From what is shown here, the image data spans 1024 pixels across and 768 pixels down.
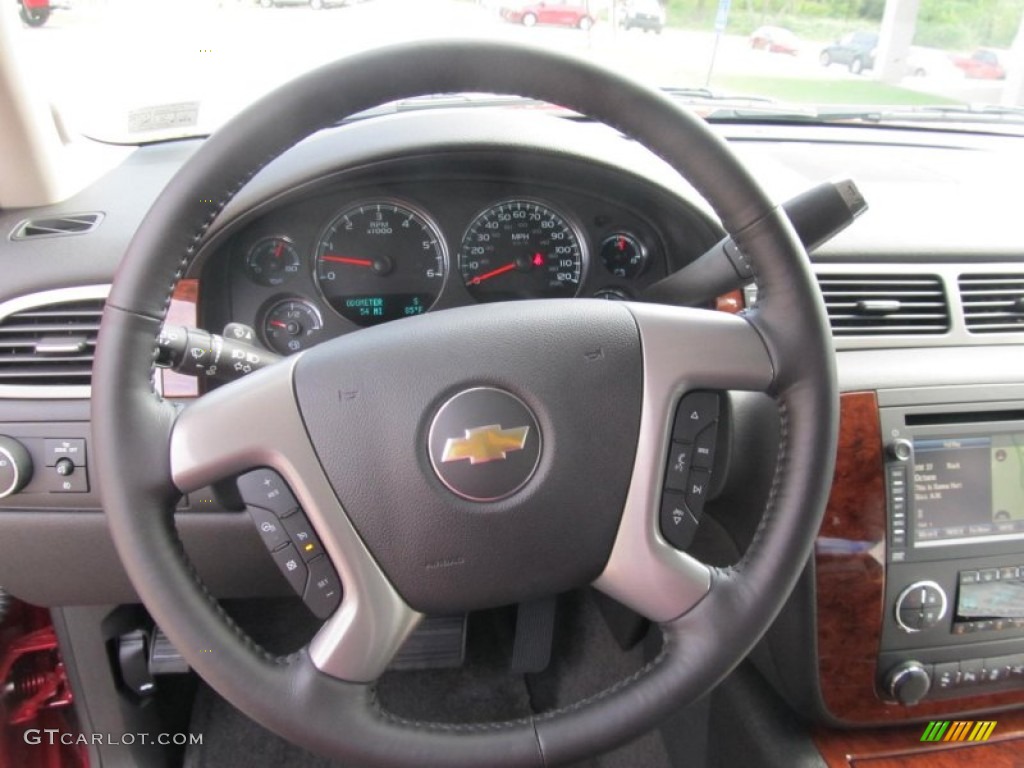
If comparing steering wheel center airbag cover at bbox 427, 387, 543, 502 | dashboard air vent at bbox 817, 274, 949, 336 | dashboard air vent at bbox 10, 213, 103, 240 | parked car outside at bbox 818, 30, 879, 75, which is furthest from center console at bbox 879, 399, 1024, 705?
dashboard air vent at bbox 10, 213, 103, 240

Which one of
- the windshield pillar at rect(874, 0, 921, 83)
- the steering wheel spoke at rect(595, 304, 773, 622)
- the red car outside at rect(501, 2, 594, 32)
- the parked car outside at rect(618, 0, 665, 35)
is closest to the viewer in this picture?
the steering wheel spoke at rect(595, 304, 773, 622)

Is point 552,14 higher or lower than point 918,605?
higher

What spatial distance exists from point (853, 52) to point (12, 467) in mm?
1915

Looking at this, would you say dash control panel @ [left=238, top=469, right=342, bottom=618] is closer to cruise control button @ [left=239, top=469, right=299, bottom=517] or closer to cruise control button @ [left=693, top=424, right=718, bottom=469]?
cruise control button @ [left=239, top=469, right=299, bottom=517]

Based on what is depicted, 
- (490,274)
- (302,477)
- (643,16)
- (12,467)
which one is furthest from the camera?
(643,16)

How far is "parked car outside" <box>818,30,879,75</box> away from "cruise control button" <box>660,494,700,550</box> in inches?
55.2

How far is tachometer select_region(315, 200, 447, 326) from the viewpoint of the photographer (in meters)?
1.41

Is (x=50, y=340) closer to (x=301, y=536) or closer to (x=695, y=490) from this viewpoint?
(x=301, y=536)

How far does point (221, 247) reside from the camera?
4.31 ft

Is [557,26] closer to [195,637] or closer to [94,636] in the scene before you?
[195,637]

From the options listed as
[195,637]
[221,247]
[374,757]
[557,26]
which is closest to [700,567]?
[374,757]

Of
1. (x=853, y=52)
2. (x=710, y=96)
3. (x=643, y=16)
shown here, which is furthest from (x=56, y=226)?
(x=853, y=52)

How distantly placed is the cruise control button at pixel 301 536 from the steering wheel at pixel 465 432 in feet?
0.05

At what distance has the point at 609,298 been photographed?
4.60 ft
